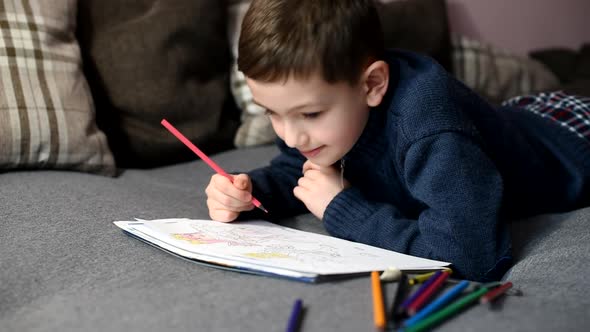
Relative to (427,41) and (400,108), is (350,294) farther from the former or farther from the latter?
(427,41)

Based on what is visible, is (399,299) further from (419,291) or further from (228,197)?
(228,197)

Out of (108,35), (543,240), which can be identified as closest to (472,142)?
(543,240)

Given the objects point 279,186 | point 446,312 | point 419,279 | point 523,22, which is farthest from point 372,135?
point 523,22

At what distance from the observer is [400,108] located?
102 cm

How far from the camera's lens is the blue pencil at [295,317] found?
0.69m

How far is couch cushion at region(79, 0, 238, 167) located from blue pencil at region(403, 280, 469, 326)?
0.97 m

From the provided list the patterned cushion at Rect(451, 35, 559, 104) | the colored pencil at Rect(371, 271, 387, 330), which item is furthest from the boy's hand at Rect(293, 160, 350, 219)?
the patterned cushion at Rect(451, 35, 559, 104)

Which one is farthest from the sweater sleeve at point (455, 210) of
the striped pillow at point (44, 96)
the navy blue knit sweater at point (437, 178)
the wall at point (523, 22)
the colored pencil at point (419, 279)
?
the wall at point (523, 22)

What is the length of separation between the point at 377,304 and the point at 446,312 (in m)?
0.08

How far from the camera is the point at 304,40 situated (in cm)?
93

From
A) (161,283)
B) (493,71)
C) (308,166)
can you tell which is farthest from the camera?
(493,71)

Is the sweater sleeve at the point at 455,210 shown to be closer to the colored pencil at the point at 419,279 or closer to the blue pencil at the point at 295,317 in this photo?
the colored pencil at the point at 419,279

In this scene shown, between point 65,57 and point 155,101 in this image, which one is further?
point 155,101

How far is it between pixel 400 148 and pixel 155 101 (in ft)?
2.47
